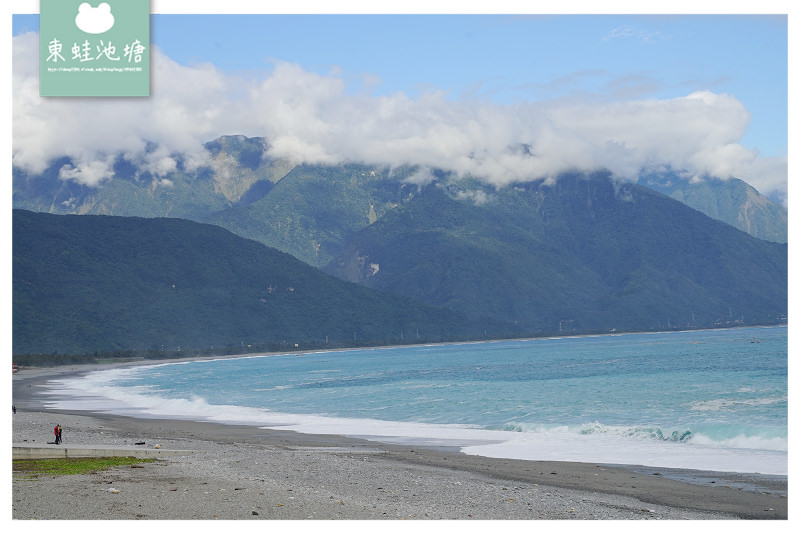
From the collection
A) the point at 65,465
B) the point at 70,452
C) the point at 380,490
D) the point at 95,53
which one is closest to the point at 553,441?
the point at 380,490

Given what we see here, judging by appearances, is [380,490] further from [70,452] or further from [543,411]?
[543,411]

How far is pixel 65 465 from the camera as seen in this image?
17906 millimetres

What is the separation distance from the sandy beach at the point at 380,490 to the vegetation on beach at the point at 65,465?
2.00 feet

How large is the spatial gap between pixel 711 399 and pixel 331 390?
27.6m

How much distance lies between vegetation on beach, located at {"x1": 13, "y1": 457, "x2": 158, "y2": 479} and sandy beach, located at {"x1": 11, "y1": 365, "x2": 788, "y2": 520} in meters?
0.61

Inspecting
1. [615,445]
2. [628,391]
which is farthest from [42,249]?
[615,445]

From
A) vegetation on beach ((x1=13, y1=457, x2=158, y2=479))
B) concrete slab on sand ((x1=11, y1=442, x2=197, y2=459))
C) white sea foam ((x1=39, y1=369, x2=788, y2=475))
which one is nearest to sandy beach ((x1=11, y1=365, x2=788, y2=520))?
vegetation on beach ((x1=13, y1=457, x2=158, y2=479))

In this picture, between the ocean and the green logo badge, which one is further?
the ocean

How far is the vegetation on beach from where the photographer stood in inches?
644

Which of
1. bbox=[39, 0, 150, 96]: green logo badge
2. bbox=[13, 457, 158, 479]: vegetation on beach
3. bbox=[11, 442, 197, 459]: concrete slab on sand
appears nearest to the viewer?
bbox=[39, 0, 150, 96]: green logo badge

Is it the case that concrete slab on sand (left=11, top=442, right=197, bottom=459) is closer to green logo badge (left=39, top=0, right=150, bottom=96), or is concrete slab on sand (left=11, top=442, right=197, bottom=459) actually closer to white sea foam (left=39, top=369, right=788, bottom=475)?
white sea foam (left=39, top=369, right=788, bottom=475)

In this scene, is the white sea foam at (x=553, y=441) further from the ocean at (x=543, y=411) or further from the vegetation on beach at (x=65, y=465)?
the vegetation on beach at (x=65, y=465)

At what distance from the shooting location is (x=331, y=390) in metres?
59.7

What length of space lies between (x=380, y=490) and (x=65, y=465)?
7404 millimetres
